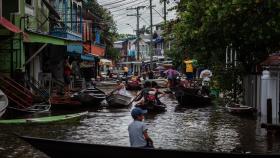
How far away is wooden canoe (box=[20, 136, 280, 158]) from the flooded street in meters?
2.39

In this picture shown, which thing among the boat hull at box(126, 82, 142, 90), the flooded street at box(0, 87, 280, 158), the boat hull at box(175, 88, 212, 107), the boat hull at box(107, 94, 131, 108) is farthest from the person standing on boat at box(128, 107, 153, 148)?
the boat hull at box(126, 82, 142, 90)

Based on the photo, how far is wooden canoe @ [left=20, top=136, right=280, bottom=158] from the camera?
1002cm

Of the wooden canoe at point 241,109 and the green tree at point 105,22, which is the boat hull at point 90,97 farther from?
the green tree at point 105,22

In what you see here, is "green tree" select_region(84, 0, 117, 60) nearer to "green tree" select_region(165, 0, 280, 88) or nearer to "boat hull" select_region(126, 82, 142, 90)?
"boat hull" select_region(126, 82, 142, 90)

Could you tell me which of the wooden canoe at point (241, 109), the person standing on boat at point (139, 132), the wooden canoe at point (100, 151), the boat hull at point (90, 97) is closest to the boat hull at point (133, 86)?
the boat hull at point (90, 97)

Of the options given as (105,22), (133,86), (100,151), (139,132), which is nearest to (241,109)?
(139,132)

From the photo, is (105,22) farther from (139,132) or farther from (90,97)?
(139,132)

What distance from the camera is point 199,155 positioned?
394 inches

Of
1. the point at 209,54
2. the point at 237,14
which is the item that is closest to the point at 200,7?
the point at 237,14

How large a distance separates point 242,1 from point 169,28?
9.42 meters

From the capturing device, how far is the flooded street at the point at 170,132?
14430mm

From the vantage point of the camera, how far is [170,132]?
1744 centimetres

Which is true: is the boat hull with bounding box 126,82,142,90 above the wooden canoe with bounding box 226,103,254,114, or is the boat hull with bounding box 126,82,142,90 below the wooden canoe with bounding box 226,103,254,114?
above

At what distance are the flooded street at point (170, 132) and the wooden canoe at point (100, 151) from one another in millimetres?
2395
